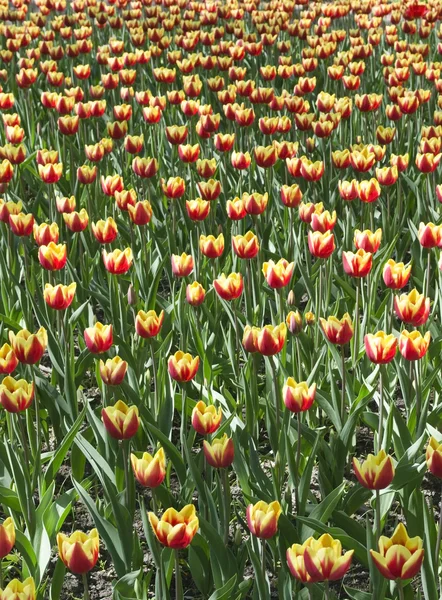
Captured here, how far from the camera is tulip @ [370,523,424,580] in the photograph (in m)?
1.64

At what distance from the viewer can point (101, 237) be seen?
3.34 meters

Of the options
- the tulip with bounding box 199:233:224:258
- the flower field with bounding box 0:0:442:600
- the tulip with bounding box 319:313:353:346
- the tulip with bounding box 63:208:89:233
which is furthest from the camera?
the tulip with bounding box 63:208:89:233

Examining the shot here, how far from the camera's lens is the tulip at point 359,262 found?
2828 mm

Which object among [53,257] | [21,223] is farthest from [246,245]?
[21,223]

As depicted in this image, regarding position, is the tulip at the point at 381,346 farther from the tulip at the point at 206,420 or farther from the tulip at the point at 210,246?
the tulip at the point at 210,246

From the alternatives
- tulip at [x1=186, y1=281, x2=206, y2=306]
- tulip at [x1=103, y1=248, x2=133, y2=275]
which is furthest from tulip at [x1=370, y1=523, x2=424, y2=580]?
tulip at [x1=103, y1=248, x2=133, y2=275]

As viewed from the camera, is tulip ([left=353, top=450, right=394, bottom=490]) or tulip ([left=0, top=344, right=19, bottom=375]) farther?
tulip ([left=0, top=344, right=19, bottom=375])

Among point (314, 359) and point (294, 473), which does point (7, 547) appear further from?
point (314, 359)

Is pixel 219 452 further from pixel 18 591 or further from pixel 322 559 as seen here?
pixel 18 591

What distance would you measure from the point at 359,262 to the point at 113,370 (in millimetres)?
911

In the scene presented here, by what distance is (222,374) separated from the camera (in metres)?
3.11

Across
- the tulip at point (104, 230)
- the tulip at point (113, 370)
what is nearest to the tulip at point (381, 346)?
the tulip at point (113, 370)

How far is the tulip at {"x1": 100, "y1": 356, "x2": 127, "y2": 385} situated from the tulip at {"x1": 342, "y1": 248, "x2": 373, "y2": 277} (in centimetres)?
87

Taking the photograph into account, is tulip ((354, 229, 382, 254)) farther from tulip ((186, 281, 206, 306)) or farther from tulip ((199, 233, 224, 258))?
tulip ((186, 281, 206, 306))
